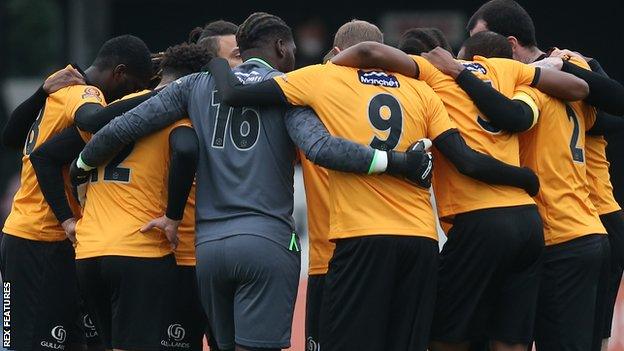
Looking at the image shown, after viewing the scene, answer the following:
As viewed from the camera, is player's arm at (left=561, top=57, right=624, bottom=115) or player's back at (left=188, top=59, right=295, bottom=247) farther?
player's arm at (left=561, top=57, right=624, bottom=115)

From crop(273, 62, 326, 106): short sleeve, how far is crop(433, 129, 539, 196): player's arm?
27.1 inches

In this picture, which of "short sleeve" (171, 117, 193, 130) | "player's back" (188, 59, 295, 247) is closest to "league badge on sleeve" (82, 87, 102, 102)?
"short sleeve" (171, 117, 193, 130)

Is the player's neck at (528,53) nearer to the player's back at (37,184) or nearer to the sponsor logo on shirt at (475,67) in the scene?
the sponsor logo on shirt at (475,67)

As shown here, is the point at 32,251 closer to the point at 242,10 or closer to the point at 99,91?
the point at 99,91

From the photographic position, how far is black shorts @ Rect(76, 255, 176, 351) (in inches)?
273

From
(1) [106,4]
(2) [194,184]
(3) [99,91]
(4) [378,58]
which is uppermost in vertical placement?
(4) [378,58]

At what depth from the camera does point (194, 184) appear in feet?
24.4

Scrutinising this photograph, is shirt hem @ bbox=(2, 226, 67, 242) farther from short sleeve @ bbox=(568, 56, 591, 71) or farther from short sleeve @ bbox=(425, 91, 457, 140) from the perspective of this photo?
short sleeve @ bbox=(568, 56, 591, 71)

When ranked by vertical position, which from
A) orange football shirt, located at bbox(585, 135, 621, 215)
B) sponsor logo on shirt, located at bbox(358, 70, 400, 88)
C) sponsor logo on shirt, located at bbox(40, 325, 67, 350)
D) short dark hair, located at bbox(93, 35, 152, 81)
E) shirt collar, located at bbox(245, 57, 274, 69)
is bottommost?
sponsor logo on shirt, located at bbox(40, 325, 67, 350)

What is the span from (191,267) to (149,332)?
1.70ft

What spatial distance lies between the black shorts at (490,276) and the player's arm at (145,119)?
63.3 inches

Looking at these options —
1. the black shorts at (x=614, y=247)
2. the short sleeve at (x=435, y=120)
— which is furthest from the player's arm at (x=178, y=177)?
the black shorts at (x=614, y=247)

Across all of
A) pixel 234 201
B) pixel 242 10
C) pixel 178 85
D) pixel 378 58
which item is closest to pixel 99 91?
pixel 178 85

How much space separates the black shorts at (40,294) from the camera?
7.54 metres
